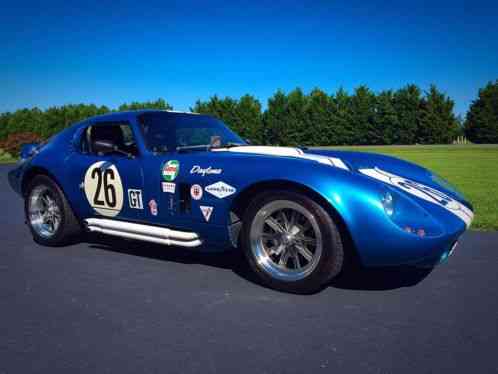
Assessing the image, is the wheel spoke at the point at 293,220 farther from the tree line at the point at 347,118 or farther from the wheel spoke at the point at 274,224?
the tree line at the point at 347,118

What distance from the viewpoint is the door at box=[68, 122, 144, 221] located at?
3766 mm

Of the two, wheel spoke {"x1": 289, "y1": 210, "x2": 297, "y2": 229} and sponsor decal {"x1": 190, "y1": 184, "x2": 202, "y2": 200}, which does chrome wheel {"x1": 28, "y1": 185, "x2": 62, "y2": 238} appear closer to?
sponsor decal {"x1": 190, "y1": 184, "x2": 202, "y2": 200}

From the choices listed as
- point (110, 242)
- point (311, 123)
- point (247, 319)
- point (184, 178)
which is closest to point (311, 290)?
point (247, 319)

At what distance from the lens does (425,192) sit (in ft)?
10.6

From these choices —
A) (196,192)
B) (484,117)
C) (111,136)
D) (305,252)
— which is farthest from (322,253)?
(484,117)

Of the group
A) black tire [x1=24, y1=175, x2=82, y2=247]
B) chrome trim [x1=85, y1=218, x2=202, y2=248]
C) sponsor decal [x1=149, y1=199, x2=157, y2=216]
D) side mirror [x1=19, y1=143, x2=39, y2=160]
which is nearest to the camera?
chrome trim [x1=85, y1=218, x2=202, y2=248]

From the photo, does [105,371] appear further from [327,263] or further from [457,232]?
[457,232]

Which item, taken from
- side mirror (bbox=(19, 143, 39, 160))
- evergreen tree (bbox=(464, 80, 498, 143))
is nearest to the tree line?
evergreen tree (bbox=(464, 80, 498, 143))

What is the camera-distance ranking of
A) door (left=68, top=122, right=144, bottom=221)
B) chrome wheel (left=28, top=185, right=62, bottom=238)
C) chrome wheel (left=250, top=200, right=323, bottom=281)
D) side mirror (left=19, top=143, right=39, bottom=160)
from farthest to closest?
side mirror (left=19, top=143, right=39, bottom=160) → chrome wheel (left=28, top=185, right=62, bottom=238) → door (left=68, top=122, right=144, bottom=221) → chrome wheel (left=250, top=200, right=323, bottom=281)

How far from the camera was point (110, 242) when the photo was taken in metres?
4.74

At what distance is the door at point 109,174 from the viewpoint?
377 cm

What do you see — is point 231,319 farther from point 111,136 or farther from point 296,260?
point 111,136

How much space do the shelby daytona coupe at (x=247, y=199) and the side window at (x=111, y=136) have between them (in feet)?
0.04

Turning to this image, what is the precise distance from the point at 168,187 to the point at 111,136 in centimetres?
130
